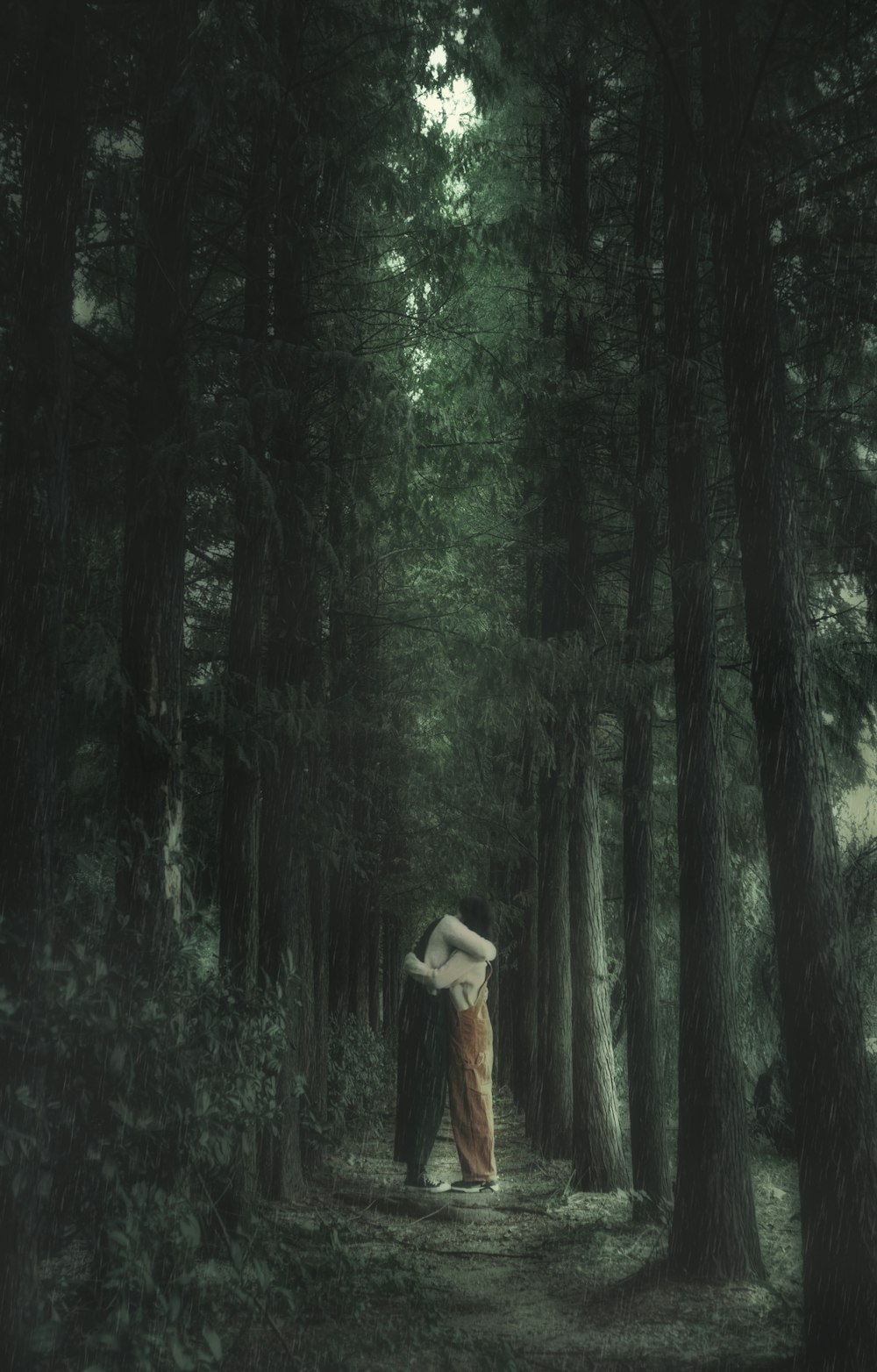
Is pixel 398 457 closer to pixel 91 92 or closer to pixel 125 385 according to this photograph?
pixel 125 385

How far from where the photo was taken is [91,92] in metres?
8.01

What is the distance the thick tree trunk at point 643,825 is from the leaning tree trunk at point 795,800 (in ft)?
10.6

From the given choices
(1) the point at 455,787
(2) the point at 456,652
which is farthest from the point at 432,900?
(2) the point at 456,652

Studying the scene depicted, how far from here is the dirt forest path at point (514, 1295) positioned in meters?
6.78

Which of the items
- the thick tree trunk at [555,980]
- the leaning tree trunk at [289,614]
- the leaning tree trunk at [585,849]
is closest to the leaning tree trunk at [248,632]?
the leaning tree trunk at [289,614]

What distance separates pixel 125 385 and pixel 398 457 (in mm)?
2212

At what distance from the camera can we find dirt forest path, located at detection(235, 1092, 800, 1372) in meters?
6.78

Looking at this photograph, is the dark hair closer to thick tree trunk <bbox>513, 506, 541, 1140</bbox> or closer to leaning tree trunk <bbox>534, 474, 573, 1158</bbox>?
leaning tree trunk <bbox>534, 474, 573, 1158</bbox>

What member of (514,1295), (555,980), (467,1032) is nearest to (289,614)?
(467,1032)

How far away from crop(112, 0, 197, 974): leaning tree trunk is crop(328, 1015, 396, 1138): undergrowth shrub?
839 centimetres

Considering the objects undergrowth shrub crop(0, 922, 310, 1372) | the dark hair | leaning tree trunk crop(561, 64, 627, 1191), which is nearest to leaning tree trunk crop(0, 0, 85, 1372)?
undergrowth shrub crop(0, 922, 310, 1372)

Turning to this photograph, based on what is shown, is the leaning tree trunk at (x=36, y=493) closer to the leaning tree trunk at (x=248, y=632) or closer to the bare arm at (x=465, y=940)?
the leaning tree trunk at (x=248, y=632)

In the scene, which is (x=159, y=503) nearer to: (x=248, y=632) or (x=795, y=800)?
(x=248, y=632)

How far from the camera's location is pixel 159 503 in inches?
304
